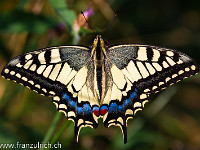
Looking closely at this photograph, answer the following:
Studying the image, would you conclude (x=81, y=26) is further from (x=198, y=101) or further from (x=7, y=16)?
(x=198, y=101)

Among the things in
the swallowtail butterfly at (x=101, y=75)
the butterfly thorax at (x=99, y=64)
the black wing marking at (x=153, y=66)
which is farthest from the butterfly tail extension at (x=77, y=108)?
the black wing marking at (x=153, y=66)

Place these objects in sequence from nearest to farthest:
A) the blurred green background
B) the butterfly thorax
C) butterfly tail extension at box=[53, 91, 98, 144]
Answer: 1. butterfly tail extension at box=[53, 91, 98, 144]
2. the butterfly thorax
3. the blurred green background

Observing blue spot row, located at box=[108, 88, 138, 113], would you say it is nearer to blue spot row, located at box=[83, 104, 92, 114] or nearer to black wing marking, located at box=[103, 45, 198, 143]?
black wing marking, located at box=[103, 45, 198, 143]

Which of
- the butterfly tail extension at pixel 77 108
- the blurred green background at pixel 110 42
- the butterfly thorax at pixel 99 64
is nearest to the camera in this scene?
the butterfly tail extension at pixel 77 108

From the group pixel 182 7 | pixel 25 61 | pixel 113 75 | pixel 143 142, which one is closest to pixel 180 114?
pixel 143 142

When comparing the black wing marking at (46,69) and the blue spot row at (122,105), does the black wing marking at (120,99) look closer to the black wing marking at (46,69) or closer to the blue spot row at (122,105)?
the blue spot row at (122,105)

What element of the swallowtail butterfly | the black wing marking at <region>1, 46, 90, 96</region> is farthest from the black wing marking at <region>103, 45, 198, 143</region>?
the black wing marking at <region>1, 46, 90, 96</region>
